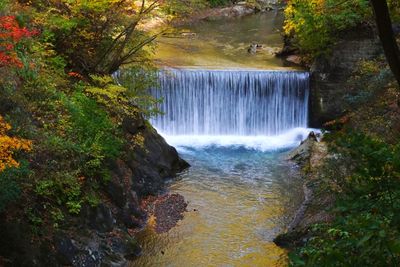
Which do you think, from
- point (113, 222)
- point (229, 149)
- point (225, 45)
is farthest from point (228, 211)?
point (225, 45)

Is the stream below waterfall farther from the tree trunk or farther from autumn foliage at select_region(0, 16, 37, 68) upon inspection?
the tree trunk

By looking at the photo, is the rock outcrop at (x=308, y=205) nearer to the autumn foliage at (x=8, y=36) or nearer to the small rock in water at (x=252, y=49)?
the autumn foliage at (x=8, y=36)

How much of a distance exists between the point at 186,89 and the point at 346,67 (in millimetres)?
6076

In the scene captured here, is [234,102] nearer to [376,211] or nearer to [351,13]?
[351,13]

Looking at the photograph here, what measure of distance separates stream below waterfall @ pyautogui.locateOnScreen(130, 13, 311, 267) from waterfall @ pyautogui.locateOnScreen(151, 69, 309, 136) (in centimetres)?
4

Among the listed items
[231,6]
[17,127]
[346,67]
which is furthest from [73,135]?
[231,6]

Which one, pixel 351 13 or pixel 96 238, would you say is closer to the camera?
pixel 96 238

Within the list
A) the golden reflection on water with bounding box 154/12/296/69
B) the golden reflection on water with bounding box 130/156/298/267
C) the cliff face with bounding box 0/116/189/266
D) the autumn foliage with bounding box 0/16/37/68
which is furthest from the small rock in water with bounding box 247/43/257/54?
the autumn foliage with bounding box 0/16/37/68

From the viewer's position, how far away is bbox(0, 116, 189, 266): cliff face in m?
7.11

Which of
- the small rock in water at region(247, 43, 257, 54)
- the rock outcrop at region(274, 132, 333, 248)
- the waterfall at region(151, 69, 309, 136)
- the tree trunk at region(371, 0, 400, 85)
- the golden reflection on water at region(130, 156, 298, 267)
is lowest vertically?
the golden reflection on water at region(130, 156, 298, 267)

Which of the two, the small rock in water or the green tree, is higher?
the green tree

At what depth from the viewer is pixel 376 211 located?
12.5ft

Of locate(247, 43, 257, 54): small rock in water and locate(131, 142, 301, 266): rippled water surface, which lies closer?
locate(131, 142, 301, 266): rippled water surface

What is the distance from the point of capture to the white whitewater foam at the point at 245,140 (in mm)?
17031
